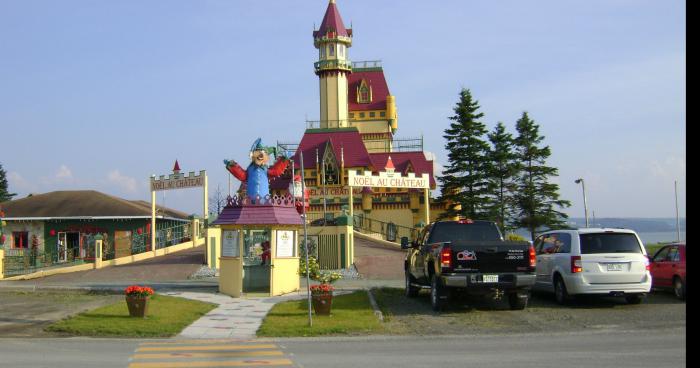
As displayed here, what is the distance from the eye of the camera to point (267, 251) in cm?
2122

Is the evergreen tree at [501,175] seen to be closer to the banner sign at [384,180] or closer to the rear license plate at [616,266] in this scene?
the banner sign at [384,180]

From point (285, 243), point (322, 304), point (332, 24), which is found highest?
point (332, 24)

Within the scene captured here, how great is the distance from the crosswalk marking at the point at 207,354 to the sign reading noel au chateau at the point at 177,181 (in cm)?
2194

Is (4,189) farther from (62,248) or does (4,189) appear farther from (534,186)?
(534,186)

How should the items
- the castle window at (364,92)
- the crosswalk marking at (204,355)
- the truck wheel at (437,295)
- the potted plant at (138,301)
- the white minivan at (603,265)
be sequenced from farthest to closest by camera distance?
the castle window at (364,92), the truck wheel at (437,295), the white minivan at (603,265), the potted plant at (138,301), the crosswalk marking at (204,355)

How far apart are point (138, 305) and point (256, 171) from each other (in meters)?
8.86

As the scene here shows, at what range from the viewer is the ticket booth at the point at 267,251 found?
66.3ft

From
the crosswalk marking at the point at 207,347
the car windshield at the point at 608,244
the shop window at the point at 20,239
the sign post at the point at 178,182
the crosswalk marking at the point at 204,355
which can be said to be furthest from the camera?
the shop window at the point at 20,239

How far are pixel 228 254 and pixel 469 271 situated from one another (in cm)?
811

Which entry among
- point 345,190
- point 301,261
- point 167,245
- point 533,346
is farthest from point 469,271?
point 345,190

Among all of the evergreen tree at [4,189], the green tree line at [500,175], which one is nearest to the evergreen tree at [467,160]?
the green tree line at [500,175]

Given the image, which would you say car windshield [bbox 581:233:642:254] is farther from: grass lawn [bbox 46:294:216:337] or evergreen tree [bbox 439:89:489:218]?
evergreen tree [bbox 439:89:489:218]

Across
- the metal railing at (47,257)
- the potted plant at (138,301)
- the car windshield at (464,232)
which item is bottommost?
the metal railing at (47,257)

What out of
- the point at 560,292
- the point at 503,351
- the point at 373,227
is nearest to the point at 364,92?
the point at 373,227
